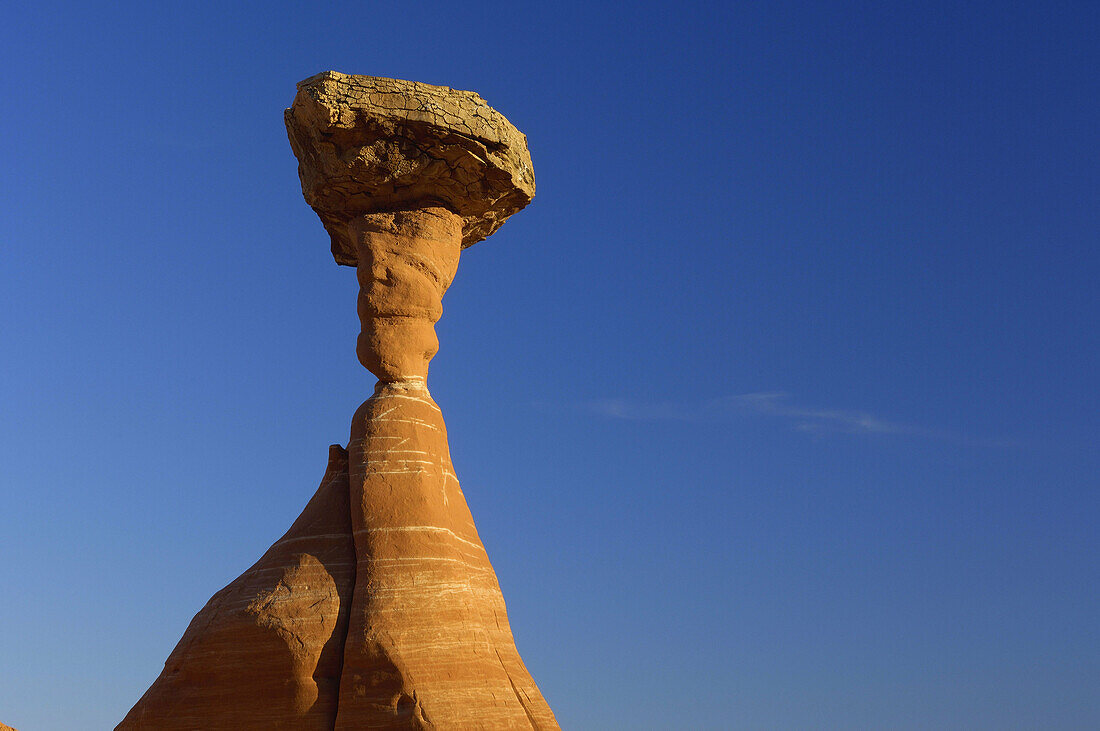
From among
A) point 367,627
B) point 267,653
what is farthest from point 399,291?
point 267,653

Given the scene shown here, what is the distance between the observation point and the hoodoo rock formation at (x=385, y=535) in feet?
49.6

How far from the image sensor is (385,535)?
1612cm

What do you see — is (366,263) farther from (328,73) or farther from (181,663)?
(181,663)

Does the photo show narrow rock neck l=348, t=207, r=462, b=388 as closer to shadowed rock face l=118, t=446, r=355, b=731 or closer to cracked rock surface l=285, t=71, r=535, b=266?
cracked rock surface l=285, t=71, r=535, b=266

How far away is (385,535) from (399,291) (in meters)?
3.86

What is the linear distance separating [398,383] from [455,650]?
4.26 m

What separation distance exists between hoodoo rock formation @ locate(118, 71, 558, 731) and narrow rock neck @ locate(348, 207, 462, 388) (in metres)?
0.03

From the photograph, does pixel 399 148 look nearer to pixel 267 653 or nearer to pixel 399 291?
pixel 399 291

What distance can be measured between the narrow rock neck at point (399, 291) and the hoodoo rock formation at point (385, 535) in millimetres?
26

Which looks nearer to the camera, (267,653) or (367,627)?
(367,627)

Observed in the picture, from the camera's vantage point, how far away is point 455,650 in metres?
15.4

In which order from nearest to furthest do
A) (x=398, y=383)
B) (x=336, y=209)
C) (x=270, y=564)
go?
(x=270, y=564), (x=398, y=383), (x=336, y=209)

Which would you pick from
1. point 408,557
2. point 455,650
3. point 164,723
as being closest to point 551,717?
point 455,650

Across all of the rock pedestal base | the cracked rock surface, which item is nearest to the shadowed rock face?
the rock pedestal base
